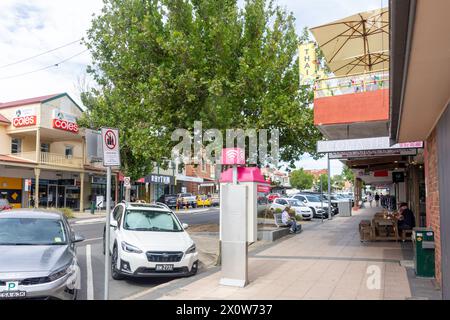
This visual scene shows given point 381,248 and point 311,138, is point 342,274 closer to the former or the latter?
point 381,248

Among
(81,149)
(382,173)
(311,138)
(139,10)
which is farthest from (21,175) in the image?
(382,173)

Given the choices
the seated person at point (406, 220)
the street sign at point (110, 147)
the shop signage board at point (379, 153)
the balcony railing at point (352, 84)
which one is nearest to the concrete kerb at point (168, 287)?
the street sign at point (110, 147)

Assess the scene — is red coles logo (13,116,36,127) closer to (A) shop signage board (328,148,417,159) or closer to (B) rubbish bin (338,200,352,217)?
(B) rubbish bin (338,200,352,217)

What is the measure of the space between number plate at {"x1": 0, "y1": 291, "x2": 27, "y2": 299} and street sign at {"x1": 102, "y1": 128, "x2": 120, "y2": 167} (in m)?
2.11

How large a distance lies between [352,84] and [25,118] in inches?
997

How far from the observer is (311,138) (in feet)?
62.4

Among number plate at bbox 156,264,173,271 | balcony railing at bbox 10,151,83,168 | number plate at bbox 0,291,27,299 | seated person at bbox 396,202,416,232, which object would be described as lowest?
number plate at bbox 156,264,173,271

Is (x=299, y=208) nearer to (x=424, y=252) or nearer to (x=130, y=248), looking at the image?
(x=424, y=252)

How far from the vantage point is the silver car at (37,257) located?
5793mm

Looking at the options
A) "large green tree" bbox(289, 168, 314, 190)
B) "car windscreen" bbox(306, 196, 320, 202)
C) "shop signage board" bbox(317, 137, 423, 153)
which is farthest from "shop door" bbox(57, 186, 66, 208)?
"large green tree" bbox(289, 168, 314, 190)

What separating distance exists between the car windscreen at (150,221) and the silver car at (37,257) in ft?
6.24

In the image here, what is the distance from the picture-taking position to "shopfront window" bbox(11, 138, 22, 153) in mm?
31547

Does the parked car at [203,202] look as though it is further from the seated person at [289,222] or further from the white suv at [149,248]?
the white suv at [149,248]
